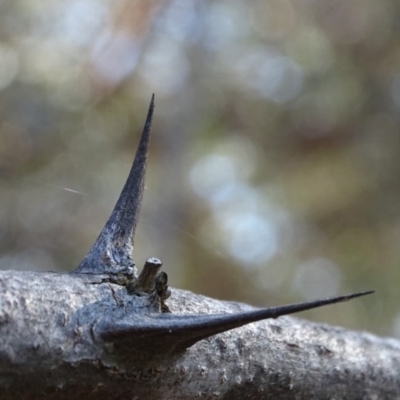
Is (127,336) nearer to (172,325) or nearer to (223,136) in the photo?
(172,325)

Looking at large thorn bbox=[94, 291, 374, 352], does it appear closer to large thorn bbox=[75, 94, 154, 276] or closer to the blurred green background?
large thorn bbox=[75, 94, 154, 276]

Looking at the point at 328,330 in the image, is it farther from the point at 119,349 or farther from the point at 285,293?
the point at 285,293

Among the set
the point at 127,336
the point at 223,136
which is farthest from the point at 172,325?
the point at 223,136

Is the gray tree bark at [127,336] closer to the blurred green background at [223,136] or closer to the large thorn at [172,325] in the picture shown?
the large thorn at [172,325]

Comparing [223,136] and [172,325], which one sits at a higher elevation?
[223,136]

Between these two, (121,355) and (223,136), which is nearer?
(121,355)

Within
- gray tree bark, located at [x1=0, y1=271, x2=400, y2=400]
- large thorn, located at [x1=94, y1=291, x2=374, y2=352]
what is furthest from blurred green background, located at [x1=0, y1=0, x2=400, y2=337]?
large thorn, located at [x1=94, y1=291, x2=374, y2=352]

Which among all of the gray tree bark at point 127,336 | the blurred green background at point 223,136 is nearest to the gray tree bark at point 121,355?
the gray tree bark at point 127,336
